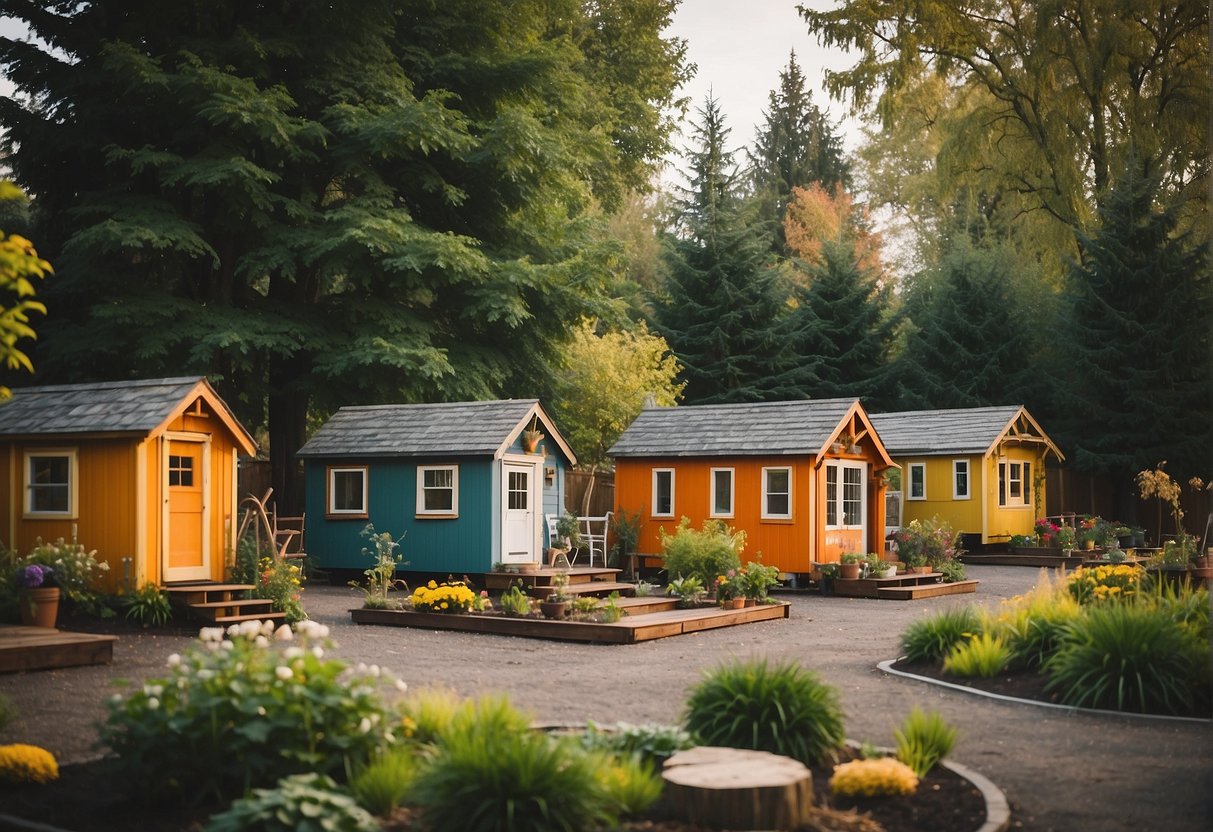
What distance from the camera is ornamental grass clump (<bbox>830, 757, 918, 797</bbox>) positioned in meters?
6.85

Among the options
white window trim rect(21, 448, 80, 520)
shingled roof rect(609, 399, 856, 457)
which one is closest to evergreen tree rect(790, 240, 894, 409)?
shingled roof rect(609, 399, 856, 457)

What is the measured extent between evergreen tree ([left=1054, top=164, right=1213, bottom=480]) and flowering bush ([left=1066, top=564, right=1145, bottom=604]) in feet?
73.6

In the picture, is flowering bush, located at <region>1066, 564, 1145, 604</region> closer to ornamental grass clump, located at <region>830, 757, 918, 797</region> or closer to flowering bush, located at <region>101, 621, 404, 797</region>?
ornamental grass clump, located at <region>830, 757, 918, 797</region>

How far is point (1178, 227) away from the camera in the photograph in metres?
38.7

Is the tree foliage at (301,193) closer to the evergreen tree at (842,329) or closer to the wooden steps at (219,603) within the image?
the wooden steps at (219,603)

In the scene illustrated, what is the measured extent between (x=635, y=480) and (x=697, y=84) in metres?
20.7

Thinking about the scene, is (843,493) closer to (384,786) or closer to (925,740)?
(925,740)

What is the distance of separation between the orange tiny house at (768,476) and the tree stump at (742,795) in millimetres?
16202

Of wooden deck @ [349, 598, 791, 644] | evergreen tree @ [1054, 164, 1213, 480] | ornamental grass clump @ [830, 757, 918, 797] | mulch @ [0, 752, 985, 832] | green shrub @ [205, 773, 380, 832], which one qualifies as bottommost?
wooden deck @ [349, 598, 791, 644]

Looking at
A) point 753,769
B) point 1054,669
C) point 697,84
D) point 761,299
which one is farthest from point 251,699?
point 697,84

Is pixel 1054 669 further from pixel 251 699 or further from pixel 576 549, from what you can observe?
pixel 576 549

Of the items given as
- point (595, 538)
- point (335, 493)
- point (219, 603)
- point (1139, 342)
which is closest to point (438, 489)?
point (335, 493)

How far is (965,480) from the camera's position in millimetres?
31344

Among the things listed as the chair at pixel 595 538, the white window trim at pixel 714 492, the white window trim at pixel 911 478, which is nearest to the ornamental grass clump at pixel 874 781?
the white window trim at pixel 714 492
